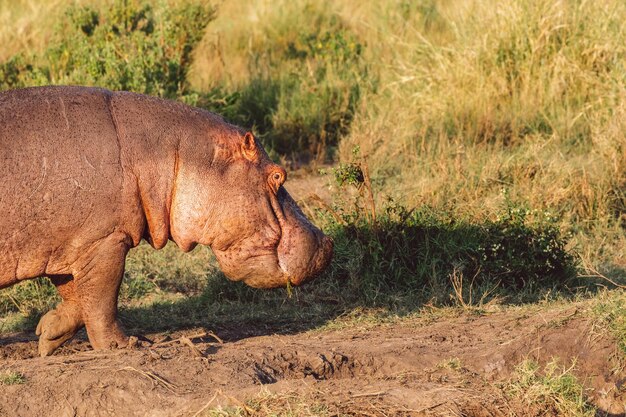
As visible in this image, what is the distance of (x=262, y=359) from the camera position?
5000 mm

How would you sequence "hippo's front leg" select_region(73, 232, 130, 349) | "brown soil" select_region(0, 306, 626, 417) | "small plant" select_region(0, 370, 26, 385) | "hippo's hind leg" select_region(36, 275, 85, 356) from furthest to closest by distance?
"hippo's hind leg" select_region(36, 275, 85, 356) → "hippo's front leg" select_region(73, 232, 130, 349) → "small plant" select_region(0, 370, 26, 385) → "brown soil" select_region(0, 306, 626, 417)

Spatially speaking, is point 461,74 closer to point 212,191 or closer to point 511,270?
point 511,270

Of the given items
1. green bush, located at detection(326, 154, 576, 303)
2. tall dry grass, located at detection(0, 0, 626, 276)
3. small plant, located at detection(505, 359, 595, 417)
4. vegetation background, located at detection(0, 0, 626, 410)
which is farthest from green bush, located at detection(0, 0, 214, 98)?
small plant, located at detection(505, 359, 595, 417)

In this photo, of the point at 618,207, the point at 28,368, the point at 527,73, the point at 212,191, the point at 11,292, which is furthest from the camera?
the point at 527,73

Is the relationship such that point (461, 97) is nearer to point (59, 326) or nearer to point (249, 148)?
point (249, 148)

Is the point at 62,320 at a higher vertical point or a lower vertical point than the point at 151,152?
lower

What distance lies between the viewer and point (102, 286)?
16.9 ft

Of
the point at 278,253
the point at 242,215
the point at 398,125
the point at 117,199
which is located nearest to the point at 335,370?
the point at 278,253

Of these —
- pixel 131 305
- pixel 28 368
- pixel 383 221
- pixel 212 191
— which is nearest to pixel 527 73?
pixel 383 221

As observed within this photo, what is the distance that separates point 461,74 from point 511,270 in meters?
3.20

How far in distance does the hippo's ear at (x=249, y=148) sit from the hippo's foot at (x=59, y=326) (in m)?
1.10

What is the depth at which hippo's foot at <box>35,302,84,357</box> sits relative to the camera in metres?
5.38

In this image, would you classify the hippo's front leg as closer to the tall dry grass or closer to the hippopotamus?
the hippopotamus

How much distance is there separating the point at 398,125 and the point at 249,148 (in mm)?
4130
